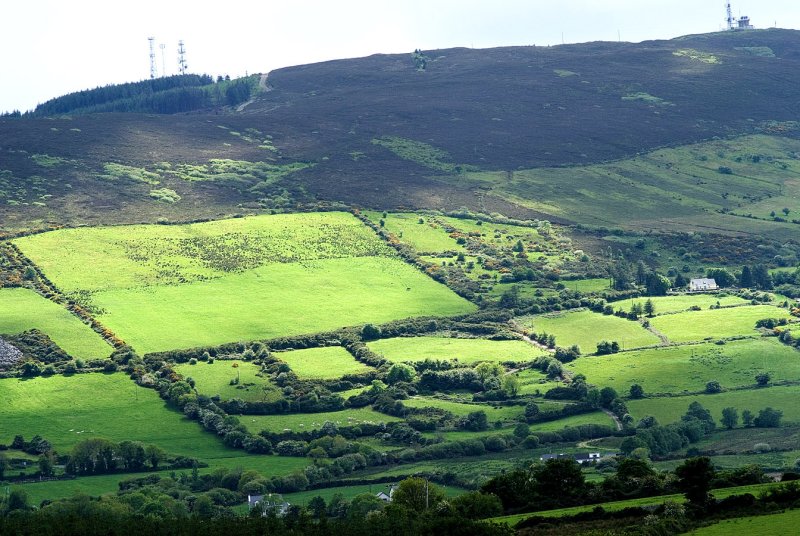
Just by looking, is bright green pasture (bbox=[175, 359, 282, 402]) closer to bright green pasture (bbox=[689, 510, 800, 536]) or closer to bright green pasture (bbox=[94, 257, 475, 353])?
bright green pasture (bbox=[94, 257, 475, 353])

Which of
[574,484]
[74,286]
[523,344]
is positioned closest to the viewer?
[574,484]

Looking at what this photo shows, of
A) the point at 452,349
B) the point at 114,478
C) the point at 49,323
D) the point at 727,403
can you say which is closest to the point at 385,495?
the point at 114,478

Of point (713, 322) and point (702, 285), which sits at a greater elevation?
point (702, 285)

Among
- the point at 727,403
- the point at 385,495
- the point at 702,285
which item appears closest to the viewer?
the point at 385,495

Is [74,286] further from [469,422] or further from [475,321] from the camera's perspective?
[469,422]

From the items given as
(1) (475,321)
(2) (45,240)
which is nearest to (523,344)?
(1) (475,321)

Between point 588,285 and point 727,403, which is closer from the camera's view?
point 727,403

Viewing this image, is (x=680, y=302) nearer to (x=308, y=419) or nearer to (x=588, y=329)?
(x=588, y=329)

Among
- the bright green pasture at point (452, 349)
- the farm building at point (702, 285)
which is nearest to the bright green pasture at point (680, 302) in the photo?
the farm building at point (702, 285)

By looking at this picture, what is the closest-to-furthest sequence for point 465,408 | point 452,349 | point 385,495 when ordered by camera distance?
1. point 385,495
2. point 465,408
3. point 452,349
